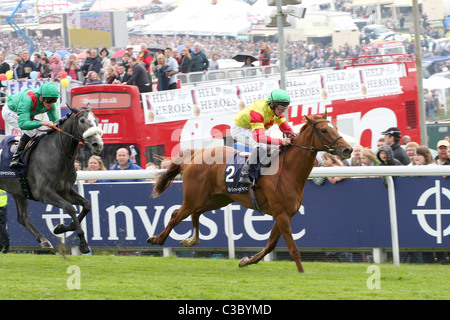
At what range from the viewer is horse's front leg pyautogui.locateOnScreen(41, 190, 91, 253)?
7.18 m

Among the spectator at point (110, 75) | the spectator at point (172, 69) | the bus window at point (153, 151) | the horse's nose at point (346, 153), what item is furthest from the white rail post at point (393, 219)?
the spectator at point (110, 75)

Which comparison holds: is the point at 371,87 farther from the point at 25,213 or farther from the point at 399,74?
the point at 25,213

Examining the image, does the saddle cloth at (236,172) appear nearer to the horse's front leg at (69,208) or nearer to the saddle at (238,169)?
the saddle at (238,169)

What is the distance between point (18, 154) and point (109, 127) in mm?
7170

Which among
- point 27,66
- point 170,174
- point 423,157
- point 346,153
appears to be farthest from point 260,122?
point 27,66

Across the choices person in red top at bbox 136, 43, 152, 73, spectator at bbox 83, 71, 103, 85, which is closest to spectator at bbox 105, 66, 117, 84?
spectator at bbox 83, 71, 103, 85

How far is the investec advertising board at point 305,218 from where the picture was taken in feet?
24.6

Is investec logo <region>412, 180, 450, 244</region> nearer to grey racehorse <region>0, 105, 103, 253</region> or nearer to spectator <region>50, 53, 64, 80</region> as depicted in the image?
grey racehorse <region>0, 105, 103, 253</region>

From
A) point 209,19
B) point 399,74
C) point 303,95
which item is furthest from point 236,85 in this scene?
point 209,19

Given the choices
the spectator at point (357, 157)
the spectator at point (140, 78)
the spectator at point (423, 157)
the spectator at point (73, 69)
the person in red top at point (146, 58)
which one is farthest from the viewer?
the spectator at point (73, 69)

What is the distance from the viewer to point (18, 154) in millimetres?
7684

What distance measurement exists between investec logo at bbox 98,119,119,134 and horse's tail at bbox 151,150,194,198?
22.8 ft

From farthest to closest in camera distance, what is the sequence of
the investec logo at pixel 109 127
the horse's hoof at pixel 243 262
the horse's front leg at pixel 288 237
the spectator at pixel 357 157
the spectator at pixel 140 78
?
the spectator at pixel 140 78
the investec logo at pixel 109 127
the spectator at pixel 357 157
the horse's hoof at pixel 243 262
the horse's front leg at pixel 288 237

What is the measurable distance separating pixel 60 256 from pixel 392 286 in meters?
3.92
